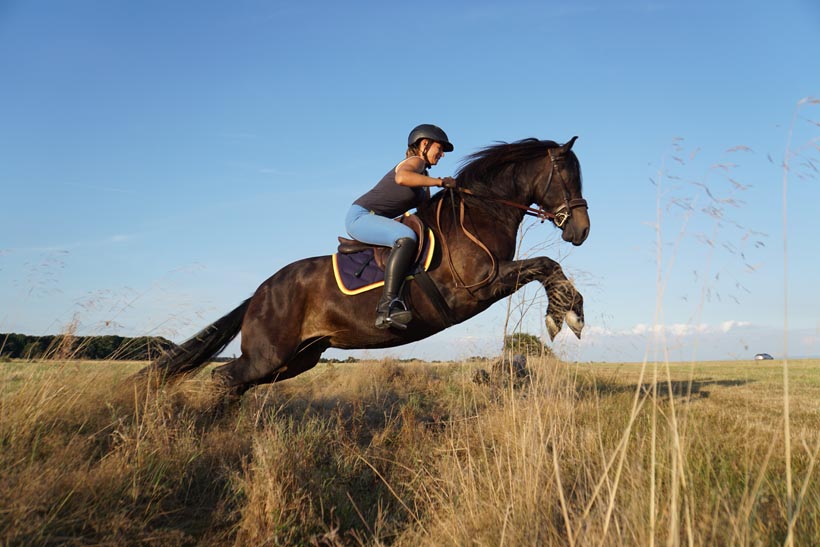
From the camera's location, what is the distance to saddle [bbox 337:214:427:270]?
18.9ft

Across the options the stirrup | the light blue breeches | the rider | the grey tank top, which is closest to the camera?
the stirrup

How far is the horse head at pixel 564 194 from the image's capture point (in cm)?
577

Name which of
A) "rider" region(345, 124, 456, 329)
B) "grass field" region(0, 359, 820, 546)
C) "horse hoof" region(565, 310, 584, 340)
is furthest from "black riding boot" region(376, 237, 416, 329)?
"horse hoof" region(565, 310, 584, 340)

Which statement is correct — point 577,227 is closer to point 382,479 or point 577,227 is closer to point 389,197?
point 389,197

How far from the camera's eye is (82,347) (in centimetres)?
557

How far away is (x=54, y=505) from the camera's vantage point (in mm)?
2922

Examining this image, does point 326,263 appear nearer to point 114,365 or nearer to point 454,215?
point 454,215

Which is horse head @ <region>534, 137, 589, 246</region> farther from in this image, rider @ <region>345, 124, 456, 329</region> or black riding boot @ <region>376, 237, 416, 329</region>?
black riding boot @ <region>376, 237, 416, 329</region>

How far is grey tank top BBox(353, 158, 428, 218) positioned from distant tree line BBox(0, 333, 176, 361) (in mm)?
2910

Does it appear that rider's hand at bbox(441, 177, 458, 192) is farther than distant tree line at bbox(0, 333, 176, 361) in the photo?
Yes

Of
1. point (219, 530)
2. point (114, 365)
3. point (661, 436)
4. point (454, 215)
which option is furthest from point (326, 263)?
point (661, 436)

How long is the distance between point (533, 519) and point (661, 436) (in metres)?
2.20

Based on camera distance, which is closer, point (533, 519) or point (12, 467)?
point (533, 519)

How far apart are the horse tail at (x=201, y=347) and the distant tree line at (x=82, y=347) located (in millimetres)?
153
